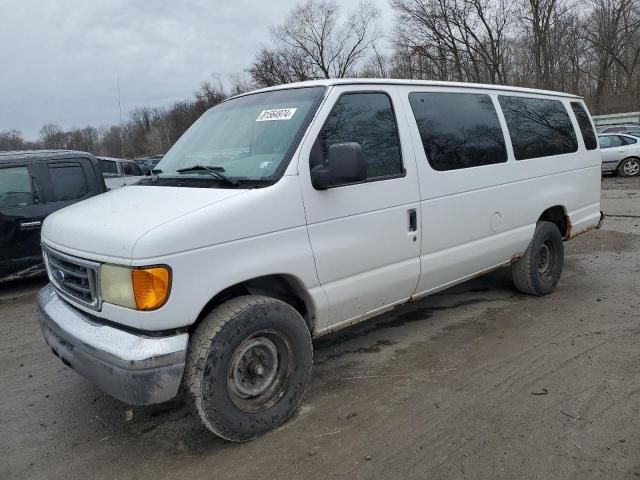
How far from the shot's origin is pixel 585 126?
235 inches

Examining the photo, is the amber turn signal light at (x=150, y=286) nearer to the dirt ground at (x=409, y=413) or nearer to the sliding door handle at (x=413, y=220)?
→ the dirt ground at (x=409, y=413)

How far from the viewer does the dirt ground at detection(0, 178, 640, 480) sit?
286 centimetres

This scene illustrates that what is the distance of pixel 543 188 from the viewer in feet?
17.1

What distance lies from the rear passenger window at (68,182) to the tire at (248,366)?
5.21 metres

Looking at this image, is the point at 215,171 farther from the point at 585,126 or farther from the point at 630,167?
the point at 630,167

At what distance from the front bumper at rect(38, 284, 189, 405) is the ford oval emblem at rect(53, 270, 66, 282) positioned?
0.42 metres

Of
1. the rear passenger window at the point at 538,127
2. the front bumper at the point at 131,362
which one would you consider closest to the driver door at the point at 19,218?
the front bumper at the point at 131,362

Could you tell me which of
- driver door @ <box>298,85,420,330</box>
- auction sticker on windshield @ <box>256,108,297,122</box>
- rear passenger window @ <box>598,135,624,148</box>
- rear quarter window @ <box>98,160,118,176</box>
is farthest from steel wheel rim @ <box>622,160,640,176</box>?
auction sticker on windshield @ <box>256,108,297,122</box>

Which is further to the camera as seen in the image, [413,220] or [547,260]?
[547,260]

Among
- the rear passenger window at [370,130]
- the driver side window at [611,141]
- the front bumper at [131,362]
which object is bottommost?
the front bumper at [131,362]

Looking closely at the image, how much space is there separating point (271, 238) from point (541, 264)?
3.72 meters

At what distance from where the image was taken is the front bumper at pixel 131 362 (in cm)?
264

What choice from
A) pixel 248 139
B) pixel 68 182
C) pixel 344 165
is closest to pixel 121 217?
pixel 248 139

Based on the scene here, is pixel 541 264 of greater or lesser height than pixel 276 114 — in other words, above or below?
below
